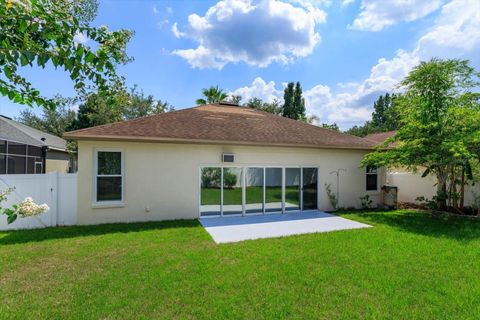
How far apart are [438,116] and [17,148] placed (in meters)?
21.2

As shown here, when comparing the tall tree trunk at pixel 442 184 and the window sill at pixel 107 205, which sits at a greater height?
the tall tree trunk at pixel 442 184

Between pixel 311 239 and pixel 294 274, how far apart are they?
2.56 meters

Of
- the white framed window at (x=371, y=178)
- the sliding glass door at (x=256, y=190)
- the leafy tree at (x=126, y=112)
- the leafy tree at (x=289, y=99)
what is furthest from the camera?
the leafy tree at (x=289, y=99)

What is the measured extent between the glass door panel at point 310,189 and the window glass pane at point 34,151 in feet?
55.1

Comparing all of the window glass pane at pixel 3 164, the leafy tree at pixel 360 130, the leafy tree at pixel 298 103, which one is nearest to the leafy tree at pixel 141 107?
the window glass pane at pixel 3 164

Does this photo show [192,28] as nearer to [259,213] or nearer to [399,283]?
[259,213]

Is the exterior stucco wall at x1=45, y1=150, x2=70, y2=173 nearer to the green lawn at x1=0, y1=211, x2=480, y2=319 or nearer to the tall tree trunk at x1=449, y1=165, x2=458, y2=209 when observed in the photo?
the green lawn at x1=0, y1=211, x2=480, y2=319

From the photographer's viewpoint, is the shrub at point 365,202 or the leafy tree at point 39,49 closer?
the leafy tree at point 39,49

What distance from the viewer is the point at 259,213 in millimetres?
11211

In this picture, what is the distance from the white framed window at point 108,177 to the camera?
30.3 feet

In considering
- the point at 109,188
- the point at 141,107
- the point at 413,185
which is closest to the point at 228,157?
the point at 109,188

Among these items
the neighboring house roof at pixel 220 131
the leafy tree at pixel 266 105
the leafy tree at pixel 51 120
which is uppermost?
the leafy tree at pixel 266 105

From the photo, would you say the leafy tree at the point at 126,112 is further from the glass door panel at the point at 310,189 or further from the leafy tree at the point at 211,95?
the glass door panel at the point at 310,189

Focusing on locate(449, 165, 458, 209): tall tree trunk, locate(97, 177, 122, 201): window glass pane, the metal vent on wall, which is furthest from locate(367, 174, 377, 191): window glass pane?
locate(97, 177, 122, 201): window glass pane
